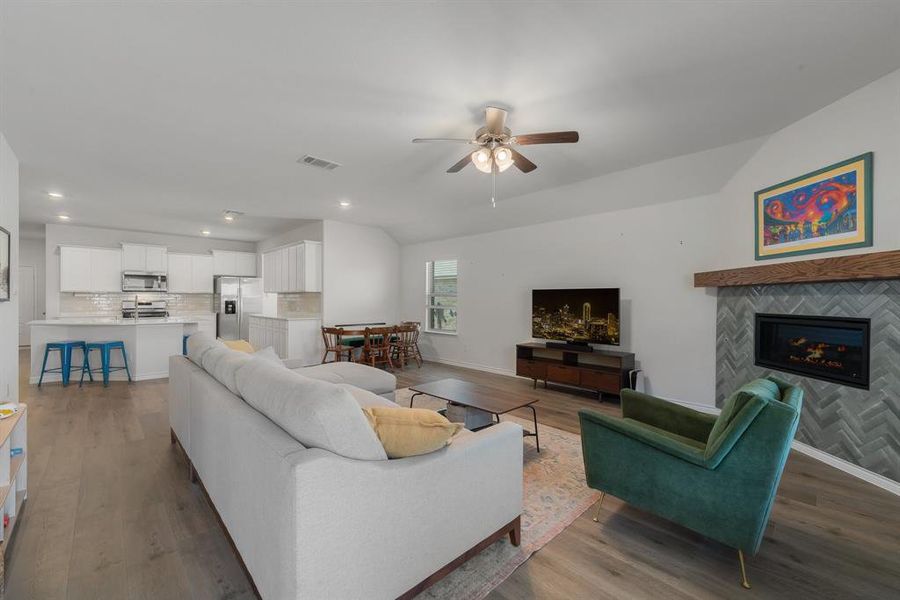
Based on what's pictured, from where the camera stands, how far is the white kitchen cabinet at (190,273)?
314 inches

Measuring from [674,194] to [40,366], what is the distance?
8703 mm

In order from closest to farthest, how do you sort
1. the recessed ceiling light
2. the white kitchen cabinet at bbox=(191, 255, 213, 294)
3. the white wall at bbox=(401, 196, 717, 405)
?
the white wall at bbox=(401, 196, 717, 405) < the recessed ceiling light < the white kitchen cabinet at bbox=(191, 255, 213, 294)

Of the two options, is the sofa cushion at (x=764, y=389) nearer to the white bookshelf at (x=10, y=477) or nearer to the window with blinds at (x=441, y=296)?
the white bookshelf at (x=10, y=477)

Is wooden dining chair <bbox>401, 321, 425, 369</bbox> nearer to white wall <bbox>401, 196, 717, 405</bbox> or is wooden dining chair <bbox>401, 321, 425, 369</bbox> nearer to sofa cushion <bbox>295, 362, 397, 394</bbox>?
white wall <bbox>401, 196, 717, 405</bbox>

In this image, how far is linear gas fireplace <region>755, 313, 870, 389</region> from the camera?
2.80 metres

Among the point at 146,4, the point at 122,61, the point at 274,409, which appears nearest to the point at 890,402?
the point at 274,409

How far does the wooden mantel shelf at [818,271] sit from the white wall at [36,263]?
1294 centimetres

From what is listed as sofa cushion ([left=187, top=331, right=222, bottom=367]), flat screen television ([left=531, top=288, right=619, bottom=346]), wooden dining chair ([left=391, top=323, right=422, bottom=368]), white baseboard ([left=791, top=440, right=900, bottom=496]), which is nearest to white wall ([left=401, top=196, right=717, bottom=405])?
flat screen television ([left=531, top=288, right=619, bottom=346])

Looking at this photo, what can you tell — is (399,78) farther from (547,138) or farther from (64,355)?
(64,355)

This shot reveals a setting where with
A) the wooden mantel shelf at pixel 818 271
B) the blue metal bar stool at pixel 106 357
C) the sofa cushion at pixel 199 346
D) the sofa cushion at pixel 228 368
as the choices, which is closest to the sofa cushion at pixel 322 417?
the sofa cushion at pixel 228 368

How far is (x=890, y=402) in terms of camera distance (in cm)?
257

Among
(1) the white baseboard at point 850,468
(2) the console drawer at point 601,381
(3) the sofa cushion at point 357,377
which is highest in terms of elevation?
(3) the sofa cushion at point 357,377

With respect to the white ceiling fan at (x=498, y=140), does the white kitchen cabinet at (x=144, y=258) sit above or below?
below

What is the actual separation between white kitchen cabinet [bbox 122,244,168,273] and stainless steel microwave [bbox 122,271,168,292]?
0.11 metres
